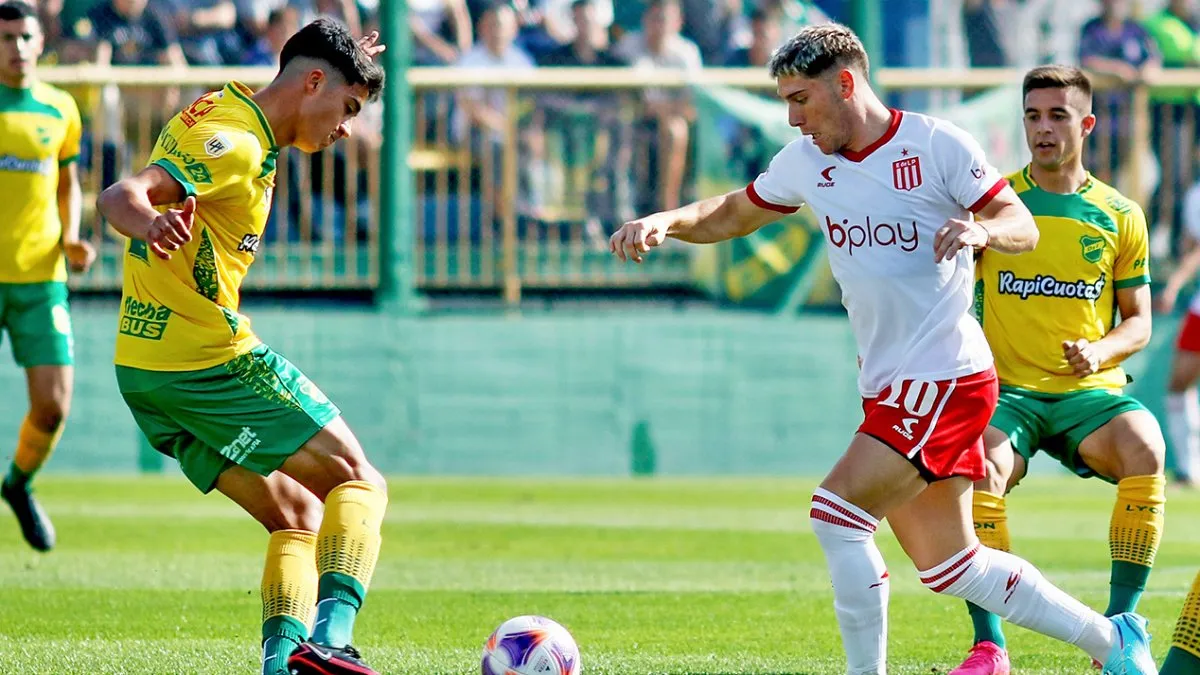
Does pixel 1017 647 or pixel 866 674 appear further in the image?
pixel 1017 647

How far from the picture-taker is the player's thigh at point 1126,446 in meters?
7.30

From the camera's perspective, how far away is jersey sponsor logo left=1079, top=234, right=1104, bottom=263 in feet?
24.8

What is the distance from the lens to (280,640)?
591cm

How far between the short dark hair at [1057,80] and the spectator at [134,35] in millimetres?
10302

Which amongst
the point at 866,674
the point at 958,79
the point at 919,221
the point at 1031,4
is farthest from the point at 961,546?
the point at 1031,4

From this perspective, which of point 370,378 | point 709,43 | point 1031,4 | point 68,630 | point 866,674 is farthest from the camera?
point 1031,4

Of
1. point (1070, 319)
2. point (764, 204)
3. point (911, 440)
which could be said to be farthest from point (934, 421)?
point (1070, 319)

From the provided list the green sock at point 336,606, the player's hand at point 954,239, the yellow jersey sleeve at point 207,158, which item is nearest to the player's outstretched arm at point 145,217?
the yellow jersey sleeve at point 207,158

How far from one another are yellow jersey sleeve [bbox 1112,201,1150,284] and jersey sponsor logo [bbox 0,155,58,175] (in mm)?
6159

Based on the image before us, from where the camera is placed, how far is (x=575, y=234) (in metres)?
16.3

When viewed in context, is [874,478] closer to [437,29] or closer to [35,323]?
[35,323]

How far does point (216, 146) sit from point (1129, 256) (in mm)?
3903

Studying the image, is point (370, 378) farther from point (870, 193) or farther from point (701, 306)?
point (870, 193)

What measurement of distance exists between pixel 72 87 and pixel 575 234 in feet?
15.0
